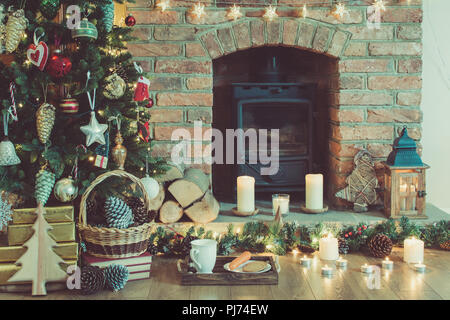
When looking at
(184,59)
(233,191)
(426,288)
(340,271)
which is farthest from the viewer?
(233,191)

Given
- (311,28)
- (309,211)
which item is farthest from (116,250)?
(311,28)

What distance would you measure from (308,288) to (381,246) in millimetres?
561

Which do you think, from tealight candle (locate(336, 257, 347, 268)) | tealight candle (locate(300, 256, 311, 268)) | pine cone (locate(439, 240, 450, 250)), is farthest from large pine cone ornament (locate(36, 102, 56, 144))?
pine cone (locate(439, 240, 450, 250))

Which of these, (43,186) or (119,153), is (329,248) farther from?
(43,186)

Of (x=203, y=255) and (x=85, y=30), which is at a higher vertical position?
(x=85, y=30)

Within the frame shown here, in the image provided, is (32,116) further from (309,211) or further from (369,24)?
(369,24)

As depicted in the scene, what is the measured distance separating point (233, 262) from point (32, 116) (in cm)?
104

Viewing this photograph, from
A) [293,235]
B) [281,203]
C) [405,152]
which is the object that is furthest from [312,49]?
[293,235]

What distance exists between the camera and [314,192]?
3047 millimetres

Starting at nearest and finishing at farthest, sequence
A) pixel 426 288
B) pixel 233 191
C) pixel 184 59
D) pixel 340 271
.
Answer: pixel 426 288 < pixel 340 271 < pixel 184 59 < pixel 233 191

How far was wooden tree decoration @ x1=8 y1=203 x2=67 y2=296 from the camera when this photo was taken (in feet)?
7.17

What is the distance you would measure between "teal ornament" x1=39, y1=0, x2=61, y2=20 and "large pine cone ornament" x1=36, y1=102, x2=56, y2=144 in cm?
38

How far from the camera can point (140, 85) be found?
2529 millimetres

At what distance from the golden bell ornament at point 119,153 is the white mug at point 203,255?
0.47 metres
